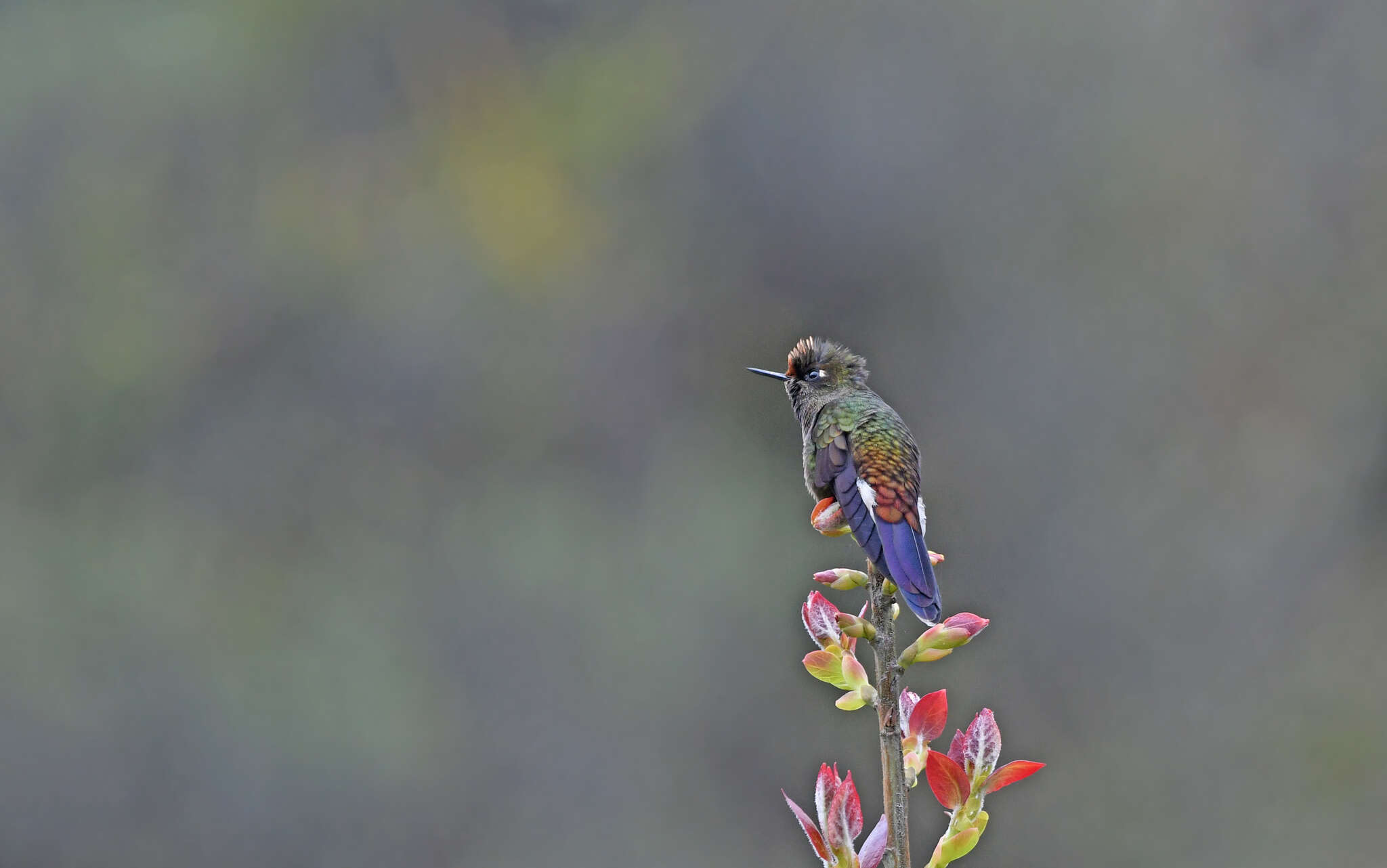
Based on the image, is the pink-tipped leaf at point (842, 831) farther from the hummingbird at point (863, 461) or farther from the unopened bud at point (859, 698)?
the hummingbird at point (863, 461)

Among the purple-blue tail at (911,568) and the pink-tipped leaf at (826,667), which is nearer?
the pink-tipped leaf at (826,667)

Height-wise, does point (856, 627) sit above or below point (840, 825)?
above

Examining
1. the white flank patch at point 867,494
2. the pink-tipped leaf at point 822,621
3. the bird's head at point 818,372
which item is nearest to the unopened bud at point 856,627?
the pink-tipped leaf at point 822,621

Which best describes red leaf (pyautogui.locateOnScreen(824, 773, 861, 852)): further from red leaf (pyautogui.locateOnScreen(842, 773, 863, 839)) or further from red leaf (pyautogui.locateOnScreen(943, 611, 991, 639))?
red leaf (pyautogui.locateOnScreen(943, 611, 991, 639))

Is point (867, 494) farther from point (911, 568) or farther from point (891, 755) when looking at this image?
point (891, 755)

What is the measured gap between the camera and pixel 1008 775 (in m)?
0.83

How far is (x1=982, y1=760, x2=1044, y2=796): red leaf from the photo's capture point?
820mm

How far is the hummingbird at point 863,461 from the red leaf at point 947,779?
0.13 metres

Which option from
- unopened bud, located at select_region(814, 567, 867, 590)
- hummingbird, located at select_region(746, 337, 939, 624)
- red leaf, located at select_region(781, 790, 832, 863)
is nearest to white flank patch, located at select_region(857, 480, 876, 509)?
hummingbird, located at select_region(746, 337, 939, 624)

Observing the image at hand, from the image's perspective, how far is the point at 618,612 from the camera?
658 centimetres

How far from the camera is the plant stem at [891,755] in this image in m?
0.75

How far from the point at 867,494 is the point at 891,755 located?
38 centimetres

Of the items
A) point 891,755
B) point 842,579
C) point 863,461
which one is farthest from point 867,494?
point 891,755

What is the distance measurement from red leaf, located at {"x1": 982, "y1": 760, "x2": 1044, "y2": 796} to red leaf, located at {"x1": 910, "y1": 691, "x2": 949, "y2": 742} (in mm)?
44
